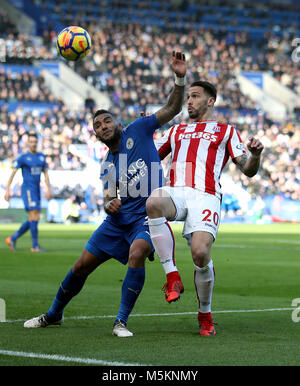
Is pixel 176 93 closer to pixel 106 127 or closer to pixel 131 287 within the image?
pixel 106 127

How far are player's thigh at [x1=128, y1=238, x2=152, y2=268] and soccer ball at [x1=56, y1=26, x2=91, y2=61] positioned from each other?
2984 millimetres

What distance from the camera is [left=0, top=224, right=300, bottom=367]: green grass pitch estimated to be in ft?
18.8

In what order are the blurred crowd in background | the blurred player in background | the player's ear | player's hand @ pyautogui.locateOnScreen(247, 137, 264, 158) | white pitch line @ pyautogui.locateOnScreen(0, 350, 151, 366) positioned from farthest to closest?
1. the blurred crowd in background
2. the player's ear
3. the blurred player in background
4. player's hand @ pyautogui.locateOnScreen(247, 137, 264, 158)
5. white pitch line @ pyautogui.locateOnScreen(0, 350, 151, 366)

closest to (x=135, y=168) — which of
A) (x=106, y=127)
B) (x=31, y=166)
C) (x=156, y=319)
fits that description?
(x=106, y=127)

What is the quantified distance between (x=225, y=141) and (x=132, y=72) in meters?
43.3

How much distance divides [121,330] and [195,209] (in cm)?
120

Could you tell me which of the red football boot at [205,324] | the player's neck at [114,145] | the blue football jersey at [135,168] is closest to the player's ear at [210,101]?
the blue football jersey at [135,168]

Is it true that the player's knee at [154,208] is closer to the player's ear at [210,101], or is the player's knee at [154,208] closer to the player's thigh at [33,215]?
the player's ear at [210,101]

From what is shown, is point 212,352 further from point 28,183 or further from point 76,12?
point 76,12

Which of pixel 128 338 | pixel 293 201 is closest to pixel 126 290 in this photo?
pixel 128 338

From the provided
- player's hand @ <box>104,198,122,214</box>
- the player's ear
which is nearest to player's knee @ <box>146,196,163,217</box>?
player's hand @ <box>104,198,122,214</box>

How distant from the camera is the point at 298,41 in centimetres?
6119

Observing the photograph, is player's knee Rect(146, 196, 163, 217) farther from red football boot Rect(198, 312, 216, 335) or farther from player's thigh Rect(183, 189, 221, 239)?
red football boot Rect(198, 312, 216, 335)

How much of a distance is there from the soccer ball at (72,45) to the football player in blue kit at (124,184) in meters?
2.06
